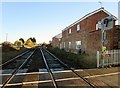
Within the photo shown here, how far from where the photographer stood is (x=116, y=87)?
8.91 m

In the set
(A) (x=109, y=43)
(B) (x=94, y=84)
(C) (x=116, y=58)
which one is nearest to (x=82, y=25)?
(A) (x=109, y=43)

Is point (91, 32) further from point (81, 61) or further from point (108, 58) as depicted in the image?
point (108, 58)

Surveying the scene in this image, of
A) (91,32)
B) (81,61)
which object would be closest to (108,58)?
(81,61)

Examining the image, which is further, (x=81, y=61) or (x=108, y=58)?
(x=81, y=61)

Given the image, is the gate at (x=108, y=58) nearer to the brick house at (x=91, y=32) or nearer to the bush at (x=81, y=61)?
the bush at (x=81, y=61)

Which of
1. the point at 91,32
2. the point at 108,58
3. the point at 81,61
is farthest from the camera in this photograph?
the point at 91,32

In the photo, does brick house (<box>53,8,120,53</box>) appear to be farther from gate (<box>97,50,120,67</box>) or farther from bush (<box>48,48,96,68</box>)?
gate (<box>97,50,120,67</box>)

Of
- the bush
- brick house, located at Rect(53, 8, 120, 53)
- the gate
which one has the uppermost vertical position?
brick house, located at Rect(53, 8, 120, 53)

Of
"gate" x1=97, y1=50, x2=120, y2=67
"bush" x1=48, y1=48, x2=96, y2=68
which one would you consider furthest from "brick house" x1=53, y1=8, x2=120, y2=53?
"gate" x1=97, y1=50, x2=120, y2=67

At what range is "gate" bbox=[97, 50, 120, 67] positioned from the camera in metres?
15.3

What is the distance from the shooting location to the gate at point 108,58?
15258 mm

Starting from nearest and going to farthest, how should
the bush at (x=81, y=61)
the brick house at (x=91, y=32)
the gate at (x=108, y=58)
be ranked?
the gate at (x=108, y=58) < the bush at (x=81, y=61) < the brick house at (x=91, y=32)

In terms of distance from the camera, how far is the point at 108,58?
15633mm

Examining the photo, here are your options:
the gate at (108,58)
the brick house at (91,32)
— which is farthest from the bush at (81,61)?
the brick house at (91,32)
